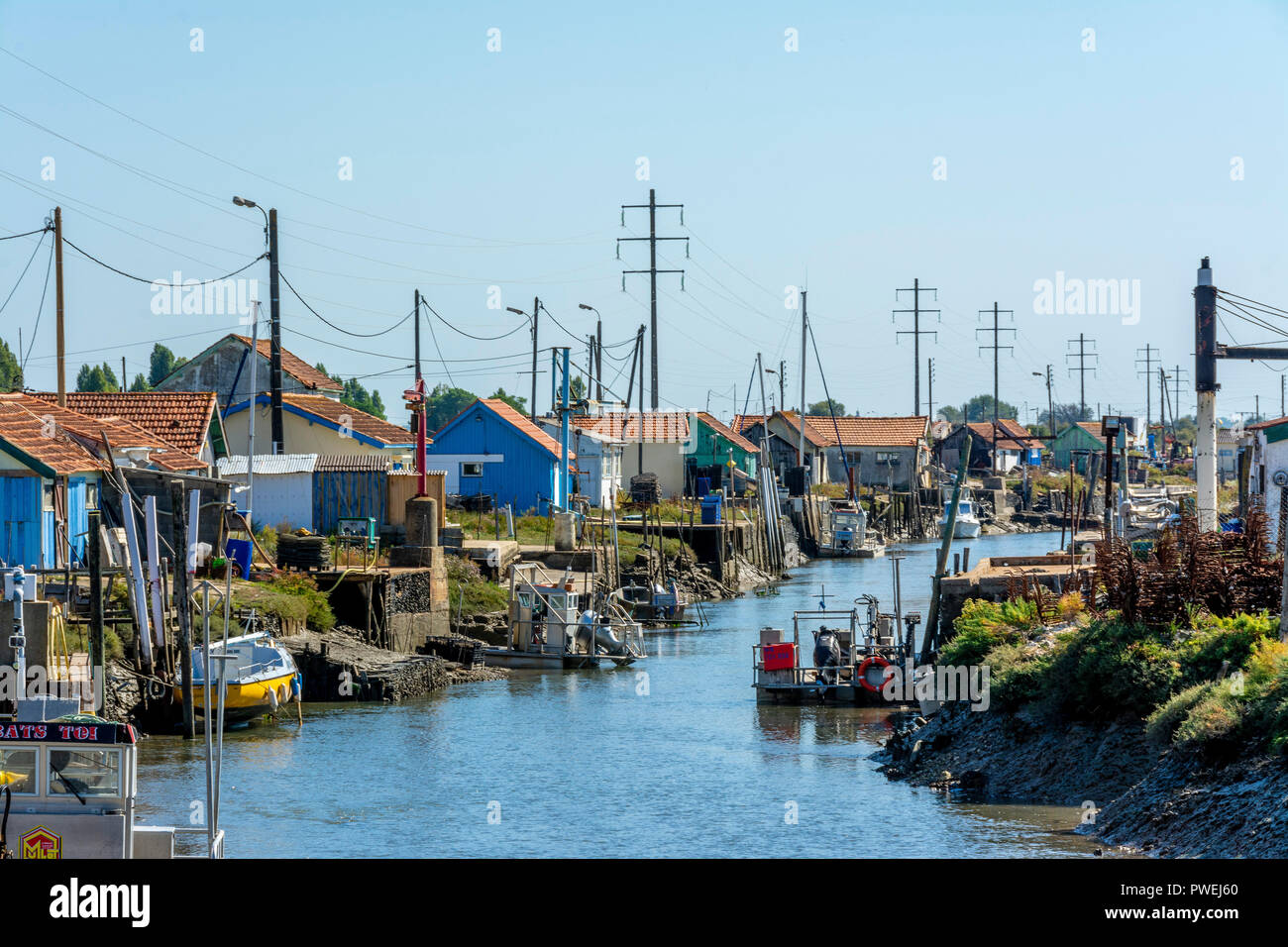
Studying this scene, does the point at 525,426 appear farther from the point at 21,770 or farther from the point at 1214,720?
the point at 21,770

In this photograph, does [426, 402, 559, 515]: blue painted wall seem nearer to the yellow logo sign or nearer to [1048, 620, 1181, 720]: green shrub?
[1048, 620, 1181, 720]: green shrub

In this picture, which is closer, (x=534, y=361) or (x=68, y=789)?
(x=68, y=789)

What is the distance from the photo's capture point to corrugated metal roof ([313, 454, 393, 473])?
4316 cm

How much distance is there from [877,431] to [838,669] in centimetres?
7104

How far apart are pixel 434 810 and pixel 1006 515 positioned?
8630cm

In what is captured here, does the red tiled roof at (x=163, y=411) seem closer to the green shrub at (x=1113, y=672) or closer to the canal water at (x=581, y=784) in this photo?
the canal water at (x=581, y=784)

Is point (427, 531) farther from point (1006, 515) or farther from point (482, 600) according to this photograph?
point (1006, 515)

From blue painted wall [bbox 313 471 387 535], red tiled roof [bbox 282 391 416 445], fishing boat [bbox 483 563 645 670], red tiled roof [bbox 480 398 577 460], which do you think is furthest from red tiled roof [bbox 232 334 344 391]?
fishing boat [bbox 483 563 645 670]

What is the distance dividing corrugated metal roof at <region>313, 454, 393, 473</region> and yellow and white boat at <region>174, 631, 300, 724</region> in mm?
13469

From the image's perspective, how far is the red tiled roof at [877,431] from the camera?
9969 centimetres

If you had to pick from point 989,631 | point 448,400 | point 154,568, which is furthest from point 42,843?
point 448,400

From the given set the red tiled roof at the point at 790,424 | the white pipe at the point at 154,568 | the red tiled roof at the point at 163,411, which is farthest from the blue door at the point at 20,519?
the red tiled roof at the point at 790,424

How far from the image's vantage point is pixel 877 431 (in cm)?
10106

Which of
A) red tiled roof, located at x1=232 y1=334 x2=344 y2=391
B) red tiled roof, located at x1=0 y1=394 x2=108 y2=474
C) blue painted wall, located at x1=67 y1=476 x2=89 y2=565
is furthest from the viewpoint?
red tiled roof, located at x1=232 y1=334 x2=344 y2=391
